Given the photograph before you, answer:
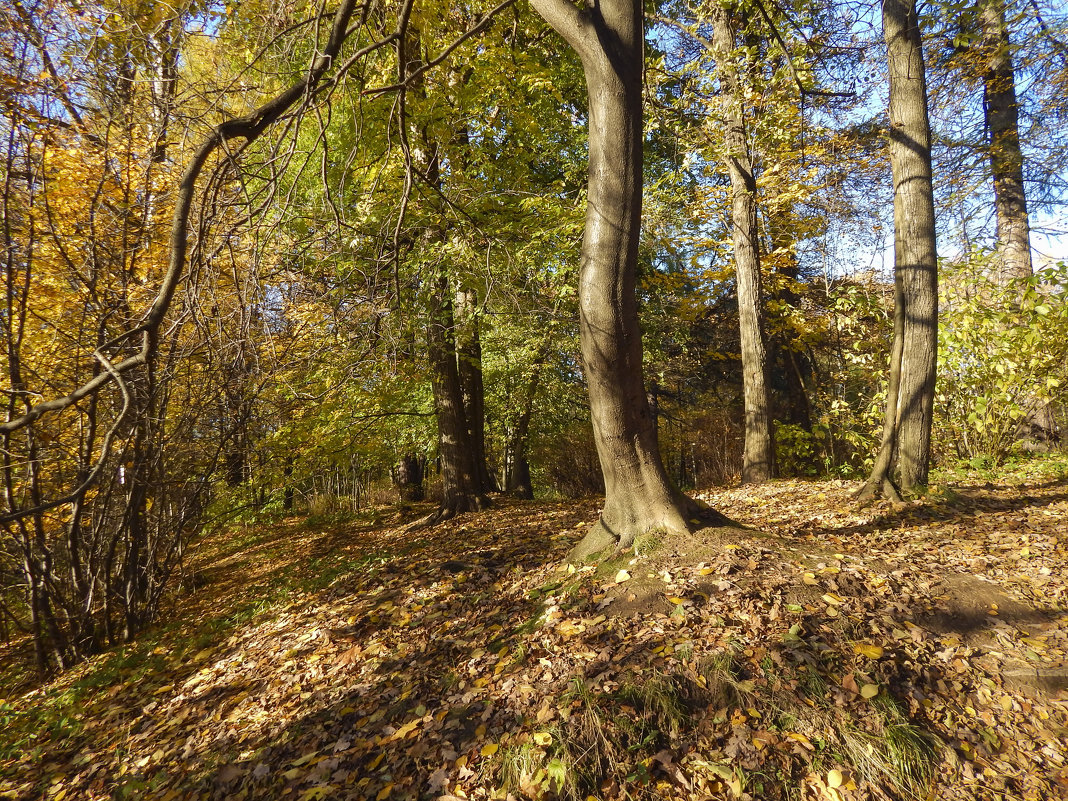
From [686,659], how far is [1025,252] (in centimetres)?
1045

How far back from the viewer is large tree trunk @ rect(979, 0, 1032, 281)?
349 inches

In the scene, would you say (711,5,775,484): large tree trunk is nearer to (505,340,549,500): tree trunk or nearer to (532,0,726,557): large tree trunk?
(505,340,549,500): tree trunk

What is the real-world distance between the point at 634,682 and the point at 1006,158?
11.0m

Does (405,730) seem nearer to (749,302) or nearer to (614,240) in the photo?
(614,240)

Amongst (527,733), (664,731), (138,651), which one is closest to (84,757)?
(138,651)

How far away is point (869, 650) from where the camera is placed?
2.90 m

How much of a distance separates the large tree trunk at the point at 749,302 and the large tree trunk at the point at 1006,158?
167 inches

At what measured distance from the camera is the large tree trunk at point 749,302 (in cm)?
794

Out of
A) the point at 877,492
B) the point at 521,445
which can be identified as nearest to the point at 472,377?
the point at 521,445

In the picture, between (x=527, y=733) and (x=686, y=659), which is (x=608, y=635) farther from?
(x=527, y=733)

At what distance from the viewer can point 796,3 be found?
555cm

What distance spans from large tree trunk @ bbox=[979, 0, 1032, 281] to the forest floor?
5.88 metres

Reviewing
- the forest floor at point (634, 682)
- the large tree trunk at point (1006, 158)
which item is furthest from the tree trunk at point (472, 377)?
the large tree trunk at point (1006, 158)

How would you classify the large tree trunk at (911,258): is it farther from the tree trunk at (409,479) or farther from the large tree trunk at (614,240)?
the tree trunk at (409,479)
